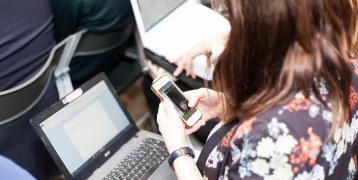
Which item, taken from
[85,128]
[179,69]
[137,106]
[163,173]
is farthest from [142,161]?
[137,106]

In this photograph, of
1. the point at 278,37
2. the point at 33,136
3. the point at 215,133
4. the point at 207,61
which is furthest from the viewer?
the point at 33,136

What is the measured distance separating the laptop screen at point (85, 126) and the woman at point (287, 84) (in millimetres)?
462

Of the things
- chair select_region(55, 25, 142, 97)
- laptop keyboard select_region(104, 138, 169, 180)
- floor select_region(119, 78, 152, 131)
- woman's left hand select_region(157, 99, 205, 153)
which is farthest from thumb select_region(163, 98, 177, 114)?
floor select_region(119, 78, 152, 131)

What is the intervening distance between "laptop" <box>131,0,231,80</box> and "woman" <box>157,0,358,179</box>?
465 mm

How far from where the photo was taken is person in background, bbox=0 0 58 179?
3.79 ft

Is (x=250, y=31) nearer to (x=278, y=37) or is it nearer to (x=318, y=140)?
(x=278, y=37)

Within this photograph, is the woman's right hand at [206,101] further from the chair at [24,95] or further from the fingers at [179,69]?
the chair at [24,95]

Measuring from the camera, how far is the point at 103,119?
48.6 inches

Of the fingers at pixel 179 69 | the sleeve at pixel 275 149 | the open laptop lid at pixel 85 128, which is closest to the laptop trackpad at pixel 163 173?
the open laptop lid at pixel 85 128

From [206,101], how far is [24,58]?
507mm

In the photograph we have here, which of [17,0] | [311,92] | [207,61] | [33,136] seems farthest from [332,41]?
[33,136]

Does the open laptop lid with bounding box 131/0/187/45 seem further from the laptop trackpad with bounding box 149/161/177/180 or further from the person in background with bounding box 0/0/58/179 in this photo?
the laptop trackpad with bounding box 149/161/177/180

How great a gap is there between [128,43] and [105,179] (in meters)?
0.78

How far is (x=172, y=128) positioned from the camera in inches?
40.2
